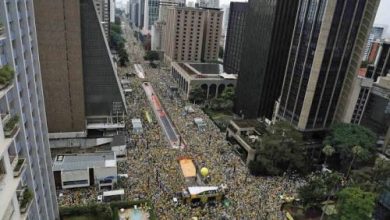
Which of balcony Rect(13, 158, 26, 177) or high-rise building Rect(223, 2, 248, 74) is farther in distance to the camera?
high-rise building Rect(223, 2, 248, 74)

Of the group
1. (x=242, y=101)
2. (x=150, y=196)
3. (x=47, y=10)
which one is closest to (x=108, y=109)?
(x=47, y=10)

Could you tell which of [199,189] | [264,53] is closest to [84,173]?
[199,189]

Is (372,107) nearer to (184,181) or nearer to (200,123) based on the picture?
(200,123)

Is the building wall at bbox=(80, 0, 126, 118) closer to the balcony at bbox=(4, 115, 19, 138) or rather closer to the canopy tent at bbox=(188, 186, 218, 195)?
the canopy tent at bbox=(188, 186, 218, 195)

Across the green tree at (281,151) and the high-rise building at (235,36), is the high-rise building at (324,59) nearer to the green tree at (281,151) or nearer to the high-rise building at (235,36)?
the green tree at (281,151)

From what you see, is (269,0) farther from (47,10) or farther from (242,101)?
(47,10)

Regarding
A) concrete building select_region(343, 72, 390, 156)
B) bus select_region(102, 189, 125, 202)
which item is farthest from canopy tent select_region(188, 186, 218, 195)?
concrete building select_region(343, 72, 390, 156)

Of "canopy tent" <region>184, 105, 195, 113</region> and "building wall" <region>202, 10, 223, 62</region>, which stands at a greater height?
"building wall" <region>202, 10, 223, 62</region>

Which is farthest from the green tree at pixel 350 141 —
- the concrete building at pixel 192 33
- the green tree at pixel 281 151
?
the concrete building at pixel 192 33
